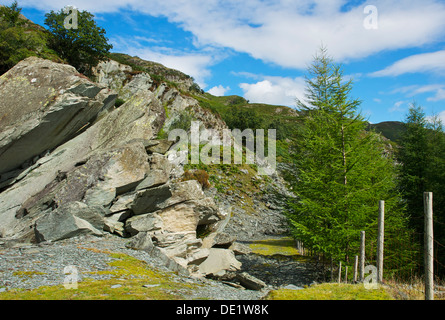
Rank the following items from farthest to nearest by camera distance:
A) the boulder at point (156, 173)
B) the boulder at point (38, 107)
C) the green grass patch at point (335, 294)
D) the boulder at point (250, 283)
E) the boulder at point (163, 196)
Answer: the boulder at point (156, 173) < the boulder at point (38, 107) < the boulder at point (163, 196) < the boulder at point (250, 283) < the green grass patch at point (335, 294)

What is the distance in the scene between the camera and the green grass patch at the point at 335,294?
799 centimetres

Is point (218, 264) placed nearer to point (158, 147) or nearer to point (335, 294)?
point (158, 147)

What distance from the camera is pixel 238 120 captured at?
97.1m

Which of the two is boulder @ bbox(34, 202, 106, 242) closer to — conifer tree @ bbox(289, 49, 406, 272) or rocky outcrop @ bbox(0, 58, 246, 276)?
rocky outcrop @ bbox(0, 58, 246, 276)

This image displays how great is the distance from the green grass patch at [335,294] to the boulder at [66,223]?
35.4ft

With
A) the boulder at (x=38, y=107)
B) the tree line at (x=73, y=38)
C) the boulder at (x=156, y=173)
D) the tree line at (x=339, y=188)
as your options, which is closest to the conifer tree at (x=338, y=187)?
the tree line at (x=339, y=188)

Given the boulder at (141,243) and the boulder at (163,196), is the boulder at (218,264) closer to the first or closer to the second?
the boulder at (141,243)

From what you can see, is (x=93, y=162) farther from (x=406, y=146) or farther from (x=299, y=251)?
(x=406, y=146)

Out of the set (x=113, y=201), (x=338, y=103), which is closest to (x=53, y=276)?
(x=113, y=201)

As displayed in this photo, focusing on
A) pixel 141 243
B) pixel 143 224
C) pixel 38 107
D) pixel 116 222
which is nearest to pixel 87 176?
pixel 116 222

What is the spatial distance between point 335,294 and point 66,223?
13143 mm

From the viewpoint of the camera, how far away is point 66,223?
14148mm

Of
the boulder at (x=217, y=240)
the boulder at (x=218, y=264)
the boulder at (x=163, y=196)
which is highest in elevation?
the boulder at (x=163, y=196)

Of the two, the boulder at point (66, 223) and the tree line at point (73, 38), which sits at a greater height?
the tree line at point (73, 38)
